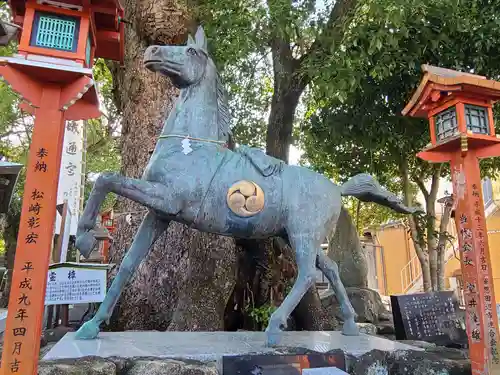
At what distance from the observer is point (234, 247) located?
16.4ft

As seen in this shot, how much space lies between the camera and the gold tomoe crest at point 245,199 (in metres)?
3.38

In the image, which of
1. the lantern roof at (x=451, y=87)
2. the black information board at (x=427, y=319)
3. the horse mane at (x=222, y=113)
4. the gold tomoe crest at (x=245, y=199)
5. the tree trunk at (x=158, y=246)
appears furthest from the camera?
the black information board at (x=427, y=319)

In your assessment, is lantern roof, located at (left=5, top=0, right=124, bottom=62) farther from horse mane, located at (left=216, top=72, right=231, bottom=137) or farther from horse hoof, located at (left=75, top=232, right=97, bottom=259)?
horse hoof, located at (left=75, top=232, right=97, bottom=259)

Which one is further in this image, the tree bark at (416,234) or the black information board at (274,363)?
the tree bark at (416,234)

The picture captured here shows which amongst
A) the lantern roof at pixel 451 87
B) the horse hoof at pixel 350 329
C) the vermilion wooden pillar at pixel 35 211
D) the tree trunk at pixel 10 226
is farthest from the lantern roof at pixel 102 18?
the tree trunk at pixel 10 226

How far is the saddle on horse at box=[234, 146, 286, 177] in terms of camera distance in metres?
3.57

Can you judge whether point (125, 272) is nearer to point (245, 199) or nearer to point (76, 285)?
point (245, 199)

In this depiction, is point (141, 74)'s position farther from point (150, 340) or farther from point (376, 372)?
point (376, 372)

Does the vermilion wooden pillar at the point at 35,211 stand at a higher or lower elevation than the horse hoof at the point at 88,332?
higher

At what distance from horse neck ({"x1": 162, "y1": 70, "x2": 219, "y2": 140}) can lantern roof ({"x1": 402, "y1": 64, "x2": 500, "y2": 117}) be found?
218 centimetres

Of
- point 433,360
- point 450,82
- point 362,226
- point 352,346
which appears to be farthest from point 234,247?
point 362,226

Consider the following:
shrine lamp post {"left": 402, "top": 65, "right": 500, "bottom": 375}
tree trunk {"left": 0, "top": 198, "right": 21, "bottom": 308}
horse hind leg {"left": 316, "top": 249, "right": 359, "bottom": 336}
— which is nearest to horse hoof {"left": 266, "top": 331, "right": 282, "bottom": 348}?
horse hind leg {"left": 316, "top": 249, "right": 359, "bottom": 336}

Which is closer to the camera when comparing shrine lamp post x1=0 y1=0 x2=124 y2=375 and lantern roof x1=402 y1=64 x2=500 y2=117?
shrine lamp post x1=0 y1=0 x2=124 y2=375

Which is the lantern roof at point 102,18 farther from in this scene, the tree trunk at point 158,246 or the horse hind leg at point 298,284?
the horse hind leg at point 298,284
